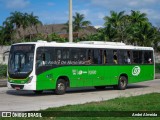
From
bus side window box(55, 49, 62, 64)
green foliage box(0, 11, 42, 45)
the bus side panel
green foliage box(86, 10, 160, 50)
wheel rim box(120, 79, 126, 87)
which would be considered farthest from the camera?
green foliage box(0, 11, 42, 45)

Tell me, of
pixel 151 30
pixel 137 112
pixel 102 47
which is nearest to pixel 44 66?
pixel 102 47

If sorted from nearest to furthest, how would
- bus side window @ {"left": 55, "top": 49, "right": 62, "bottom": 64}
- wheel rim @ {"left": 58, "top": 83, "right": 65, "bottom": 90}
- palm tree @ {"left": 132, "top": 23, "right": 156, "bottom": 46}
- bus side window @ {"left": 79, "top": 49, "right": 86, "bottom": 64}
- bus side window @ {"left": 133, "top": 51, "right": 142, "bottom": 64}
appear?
bus side window @ {"left": 55, "top": 49, "right": 62, "bottom": 64} → wheel rim @ {"left": 58, "top": 83, "right": 65, "bottom": 90} → bus side window @ {"left": 79, "top": 49, "right": 86, "bottom": 64} → bus side window @ {"left": 133, "top": 51, "right": 142, "bottom": 64} → palm tree @ {"left": 132, "top": 23, "right": 156, "bottom": 46}

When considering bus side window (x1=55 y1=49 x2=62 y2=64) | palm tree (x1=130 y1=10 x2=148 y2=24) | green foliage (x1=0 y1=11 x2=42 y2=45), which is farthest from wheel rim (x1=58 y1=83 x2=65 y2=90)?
green foliage (x1=0 y1=11 x2=42 y2=45)

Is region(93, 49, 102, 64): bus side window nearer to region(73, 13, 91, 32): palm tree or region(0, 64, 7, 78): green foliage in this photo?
region(0, 64, 7, 78): green foliage

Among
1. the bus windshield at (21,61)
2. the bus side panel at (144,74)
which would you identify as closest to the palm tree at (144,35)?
the bus side panel at (144,74)

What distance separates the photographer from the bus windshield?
63.0 ft

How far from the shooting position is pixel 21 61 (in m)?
19.5

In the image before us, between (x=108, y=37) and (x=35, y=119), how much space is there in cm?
4941

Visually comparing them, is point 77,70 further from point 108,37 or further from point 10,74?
point 108,37

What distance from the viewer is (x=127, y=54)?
24672 millimetres

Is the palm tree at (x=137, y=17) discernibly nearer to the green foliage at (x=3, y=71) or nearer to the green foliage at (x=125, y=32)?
the green foliage at (x=125, y=32)

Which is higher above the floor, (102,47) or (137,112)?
(102,47)

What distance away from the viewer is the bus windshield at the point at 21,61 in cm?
1920

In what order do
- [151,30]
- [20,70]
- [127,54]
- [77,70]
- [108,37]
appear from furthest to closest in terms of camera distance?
1. [151,30]
2. [108,37]
3. [127,54]
4. [77,70]
5. [20,70]
